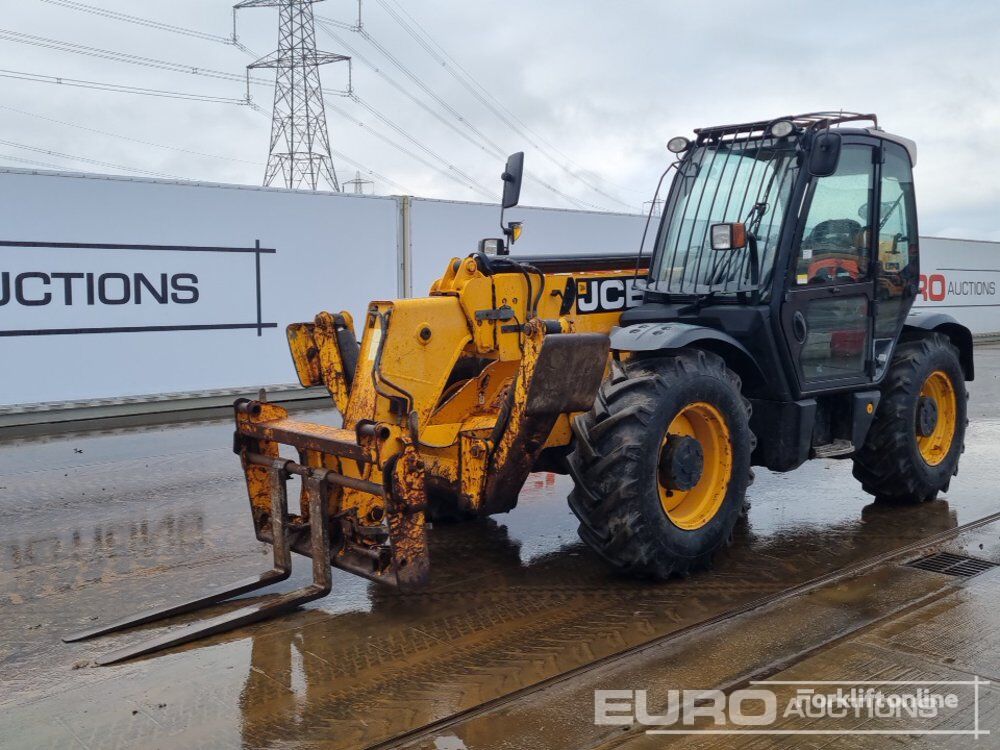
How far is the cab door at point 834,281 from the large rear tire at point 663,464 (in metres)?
0.75

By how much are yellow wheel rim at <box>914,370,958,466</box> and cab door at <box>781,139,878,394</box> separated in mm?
927

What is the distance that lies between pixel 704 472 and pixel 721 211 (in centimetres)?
172

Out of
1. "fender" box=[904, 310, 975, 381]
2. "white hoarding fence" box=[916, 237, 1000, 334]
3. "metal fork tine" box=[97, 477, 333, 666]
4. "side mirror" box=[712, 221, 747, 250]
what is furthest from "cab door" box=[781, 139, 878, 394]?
"white hoarding fence" box=[916, 237, 1000, 334]

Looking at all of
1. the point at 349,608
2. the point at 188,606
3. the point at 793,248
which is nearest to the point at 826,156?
the point at 793,248

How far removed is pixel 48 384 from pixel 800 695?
9.45 metres

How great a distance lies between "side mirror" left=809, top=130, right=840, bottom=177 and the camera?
551 centimetres

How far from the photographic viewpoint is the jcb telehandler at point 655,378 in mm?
4680

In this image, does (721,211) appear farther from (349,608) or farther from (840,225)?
(349,608)

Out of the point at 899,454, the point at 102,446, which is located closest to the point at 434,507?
the point at 899,454

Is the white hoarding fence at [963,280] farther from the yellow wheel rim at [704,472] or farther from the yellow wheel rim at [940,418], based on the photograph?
the yellow wheel rim at [704,472]

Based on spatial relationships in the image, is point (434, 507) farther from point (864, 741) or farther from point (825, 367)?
point (864, 741)

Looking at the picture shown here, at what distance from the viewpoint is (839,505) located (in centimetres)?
689

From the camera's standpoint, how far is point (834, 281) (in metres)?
6.05

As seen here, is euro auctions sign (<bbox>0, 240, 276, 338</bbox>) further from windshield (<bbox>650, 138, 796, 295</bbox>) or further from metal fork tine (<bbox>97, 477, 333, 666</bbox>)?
metal fork tine (<bbox>97, 477, 333, 666</bbox>)
